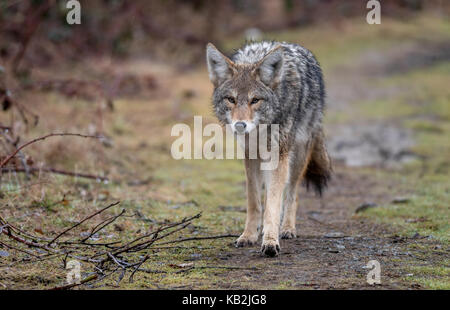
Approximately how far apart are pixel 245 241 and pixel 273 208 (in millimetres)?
481

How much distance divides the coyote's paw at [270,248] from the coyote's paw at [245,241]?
46 centimetres

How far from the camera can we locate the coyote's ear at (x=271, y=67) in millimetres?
5875

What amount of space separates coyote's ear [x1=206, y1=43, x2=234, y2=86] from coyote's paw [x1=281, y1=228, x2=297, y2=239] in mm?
1765

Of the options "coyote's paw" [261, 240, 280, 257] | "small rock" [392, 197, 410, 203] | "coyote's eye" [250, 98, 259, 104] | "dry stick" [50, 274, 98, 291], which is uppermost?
"coyote's eye" [250, 98, 259, 104]

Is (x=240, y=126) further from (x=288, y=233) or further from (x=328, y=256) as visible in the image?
(x=288, y=233)

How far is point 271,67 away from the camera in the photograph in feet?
19.4

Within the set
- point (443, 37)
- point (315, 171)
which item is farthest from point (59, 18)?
point (443, 37)

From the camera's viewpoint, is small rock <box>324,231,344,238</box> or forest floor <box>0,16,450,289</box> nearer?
forest floor <box>0,16,450,289</box>

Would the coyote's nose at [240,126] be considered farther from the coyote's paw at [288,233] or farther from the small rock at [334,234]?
the small rock at [334,234]

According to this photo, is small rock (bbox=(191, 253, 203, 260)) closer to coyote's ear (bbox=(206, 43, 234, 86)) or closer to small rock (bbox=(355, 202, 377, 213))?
coyote's ear (bbox=(206, 43, 234, 86))

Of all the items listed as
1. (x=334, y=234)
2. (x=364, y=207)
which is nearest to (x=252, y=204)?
(x=334, y=234)

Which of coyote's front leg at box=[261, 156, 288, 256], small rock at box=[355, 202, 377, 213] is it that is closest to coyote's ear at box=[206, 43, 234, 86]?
coyote's front leg at box=[261, 156, 288, 256]

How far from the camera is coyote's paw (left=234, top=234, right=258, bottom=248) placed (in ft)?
19.9

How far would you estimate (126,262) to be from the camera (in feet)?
16.5
